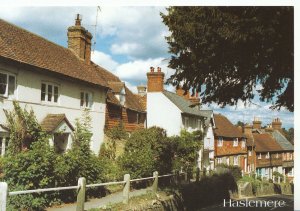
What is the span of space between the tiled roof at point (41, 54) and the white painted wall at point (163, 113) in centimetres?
1127

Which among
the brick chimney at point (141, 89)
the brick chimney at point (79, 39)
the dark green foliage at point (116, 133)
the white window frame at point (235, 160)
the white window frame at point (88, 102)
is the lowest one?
the white window frame at point (235, 160)

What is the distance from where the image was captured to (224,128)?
4916cm

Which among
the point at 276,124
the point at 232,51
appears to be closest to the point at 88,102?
the point at 232,51

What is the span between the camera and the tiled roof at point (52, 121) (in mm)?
19009

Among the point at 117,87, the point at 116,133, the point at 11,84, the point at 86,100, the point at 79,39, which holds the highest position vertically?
the point at 79,39

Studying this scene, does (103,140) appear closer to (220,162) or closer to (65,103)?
(65,103)

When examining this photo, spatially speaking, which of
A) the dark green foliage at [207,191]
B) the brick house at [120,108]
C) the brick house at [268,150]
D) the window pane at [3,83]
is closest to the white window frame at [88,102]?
the brick house at [120,108]

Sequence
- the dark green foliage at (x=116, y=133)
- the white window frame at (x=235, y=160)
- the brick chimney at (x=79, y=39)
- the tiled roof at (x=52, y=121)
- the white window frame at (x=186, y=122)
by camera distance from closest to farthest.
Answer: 1. the tiled roof at (x=52, y=121)
2. the brick chimney at (x=79, y=39)
3. the dark green foliage at (x=116, y=133)
4. the white window frame at (x=186, y=122)
5. the white window frame at (x=235, y=160)

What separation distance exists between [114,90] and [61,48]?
5.45 metres

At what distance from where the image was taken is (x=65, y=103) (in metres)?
21.5

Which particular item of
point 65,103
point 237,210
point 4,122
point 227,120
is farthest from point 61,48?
point 227,120

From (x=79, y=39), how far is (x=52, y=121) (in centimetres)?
832

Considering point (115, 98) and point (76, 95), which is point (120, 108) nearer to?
point (115, 98)

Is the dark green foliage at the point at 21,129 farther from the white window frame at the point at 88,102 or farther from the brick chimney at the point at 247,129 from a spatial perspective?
the brick chimney at the point at 247,129
